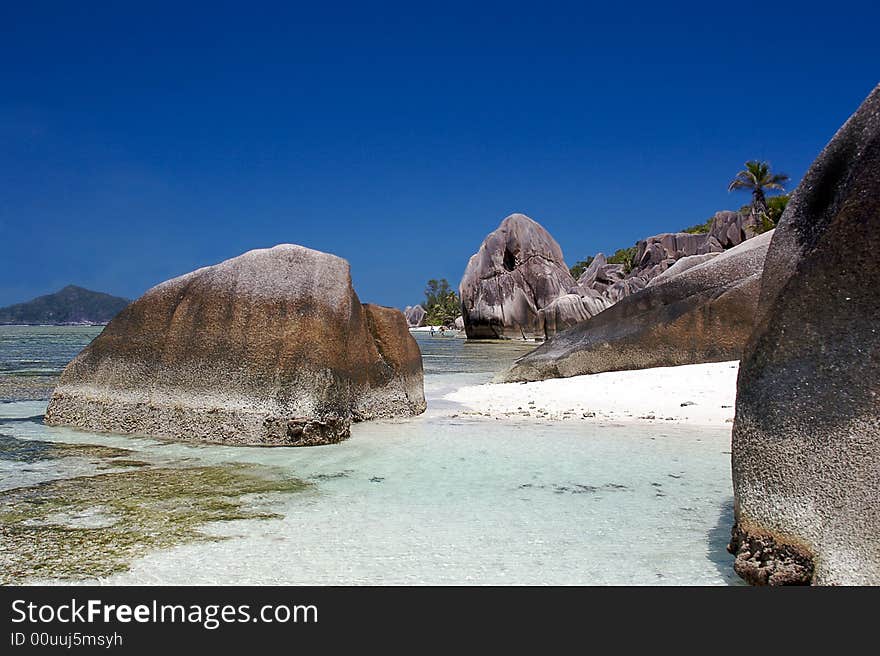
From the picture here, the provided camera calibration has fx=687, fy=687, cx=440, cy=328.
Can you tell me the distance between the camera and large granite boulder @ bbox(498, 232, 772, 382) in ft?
39.0

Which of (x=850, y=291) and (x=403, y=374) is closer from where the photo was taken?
(x=850, y=291)

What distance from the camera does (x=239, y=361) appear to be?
22.9 feet

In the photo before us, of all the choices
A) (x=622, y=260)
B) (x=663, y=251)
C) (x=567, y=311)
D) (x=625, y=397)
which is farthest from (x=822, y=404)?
(x=622, y=260)

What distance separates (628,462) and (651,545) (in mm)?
2185

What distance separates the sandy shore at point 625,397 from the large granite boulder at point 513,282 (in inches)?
1243

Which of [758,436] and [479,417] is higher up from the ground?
[758,436]

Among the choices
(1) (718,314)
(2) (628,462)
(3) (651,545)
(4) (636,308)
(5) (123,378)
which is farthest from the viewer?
(4) (636,308)

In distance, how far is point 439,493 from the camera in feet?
15.3

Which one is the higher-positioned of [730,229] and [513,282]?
[730,229]

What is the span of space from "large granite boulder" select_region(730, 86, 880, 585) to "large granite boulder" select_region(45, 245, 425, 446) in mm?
4555

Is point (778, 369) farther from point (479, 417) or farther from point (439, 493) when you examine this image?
point (479, 417)

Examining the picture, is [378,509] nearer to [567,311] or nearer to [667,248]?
[567,311]

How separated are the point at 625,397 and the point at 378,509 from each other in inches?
243
